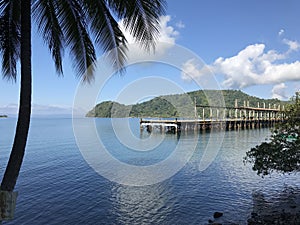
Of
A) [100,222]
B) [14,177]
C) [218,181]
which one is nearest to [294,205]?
[218,181]

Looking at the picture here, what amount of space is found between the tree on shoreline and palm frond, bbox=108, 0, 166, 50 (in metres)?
9.62

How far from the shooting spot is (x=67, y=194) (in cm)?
1380

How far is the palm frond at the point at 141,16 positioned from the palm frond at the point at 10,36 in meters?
2.09

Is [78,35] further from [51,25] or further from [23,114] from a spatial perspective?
[23,114]

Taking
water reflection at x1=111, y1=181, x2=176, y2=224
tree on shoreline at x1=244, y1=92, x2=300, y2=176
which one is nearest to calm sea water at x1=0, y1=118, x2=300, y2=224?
water reflection at x1=111, y1=181, x2=176, y2=224

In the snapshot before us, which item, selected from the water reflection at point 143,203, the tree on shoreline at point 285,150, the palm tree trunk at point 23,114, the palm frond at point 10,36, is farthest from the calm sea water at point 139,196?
the palm tree trunk at point 23,114

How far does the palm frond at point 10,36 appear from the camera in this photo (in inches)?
211

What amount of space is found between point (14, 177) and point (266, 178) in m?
16.6

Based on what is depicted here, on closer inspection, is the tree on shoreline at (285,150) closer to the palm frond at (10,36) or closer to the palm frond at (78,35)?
the palm frond at (78,35)

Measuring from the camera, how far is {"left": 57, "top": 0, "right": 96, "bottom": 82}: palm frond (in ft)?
17.0

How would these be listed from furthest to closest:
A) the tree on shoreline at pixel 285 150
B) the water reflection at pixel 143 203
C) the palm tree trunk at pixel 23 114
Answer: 1. the tree on shoreline at pixel 285 150
2. the water reflection at pixel 143 203
3. the palm tree trunk at pixel 23 114

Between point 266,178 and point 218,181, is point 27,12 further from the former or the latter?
point 266,178

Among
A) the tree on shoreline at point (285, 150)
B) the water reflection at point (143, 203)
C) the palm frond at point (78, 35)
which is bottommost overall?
the water reflection at point (143, 203)

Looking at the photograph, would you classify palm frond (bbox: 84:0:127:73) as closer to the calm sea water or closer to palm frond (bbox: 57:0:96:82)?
palm frond (bbox: 57:0:96:82)
